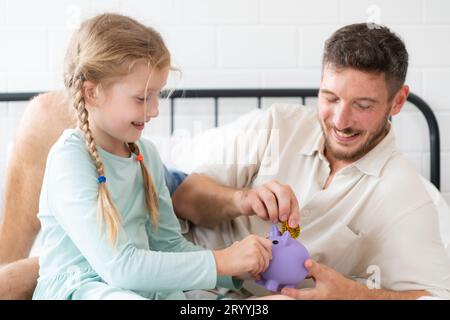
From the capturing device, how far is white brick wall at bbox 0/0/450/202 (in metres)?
0.92

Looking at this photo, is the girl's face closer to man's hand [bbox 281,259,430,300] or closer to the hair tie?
the hair tie

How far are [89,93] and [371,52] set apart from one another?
39cm

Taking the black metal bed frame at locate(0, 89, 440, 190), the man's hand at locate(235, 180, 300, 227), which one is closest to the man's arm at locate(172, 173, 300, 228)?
the man's hand at locate(235, 180, 300, 227)

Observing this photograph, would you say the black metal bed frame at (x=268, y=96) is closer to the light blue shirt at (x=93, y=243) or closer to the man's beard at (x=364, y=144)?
the man's beard at (x=364, y=144)

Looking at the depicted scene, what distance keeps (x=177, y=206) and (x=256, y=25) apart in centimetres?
33

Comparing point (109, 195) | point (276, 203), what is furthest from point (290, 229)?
point (109, 195)

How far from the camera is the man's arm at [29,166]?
888mm

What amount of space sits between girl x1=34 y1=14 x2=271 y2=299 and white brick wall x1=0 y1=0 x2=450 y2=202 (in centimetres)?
20
